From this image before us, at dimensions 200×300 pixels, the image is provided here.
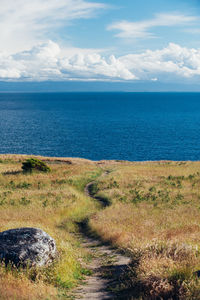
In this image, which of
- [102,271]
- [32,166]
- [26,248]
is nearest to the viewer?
[26,248]

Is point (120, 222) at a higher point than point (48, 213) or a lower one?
higher

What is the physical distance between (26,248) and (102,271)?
131 inches

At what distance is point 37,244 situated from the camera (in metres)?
10.7

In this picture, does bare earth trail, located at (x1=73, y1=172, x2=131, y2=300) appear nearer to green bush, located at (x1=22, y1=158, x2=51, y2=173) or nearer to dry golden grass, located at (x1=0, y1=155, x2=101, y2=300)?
dry golden grass, located at (x1=0, y1=155, x2=101, y2=300)

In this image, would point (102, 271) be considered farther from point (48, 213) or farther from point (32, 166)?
point (32, 166)

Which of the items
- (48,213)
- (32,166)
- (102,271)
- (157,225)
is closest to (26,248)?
(102,271)

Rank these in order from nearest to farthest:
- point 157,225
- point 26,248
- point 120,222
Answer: point 26,248 < point 157,225 < point 120,222

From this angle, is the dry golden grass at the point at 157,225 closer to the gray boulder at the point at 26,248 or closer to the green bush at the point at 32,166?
the gray boulder at the point at 26,248

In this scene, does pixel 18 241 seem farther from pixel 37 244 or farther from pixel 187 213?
pixel 187 213

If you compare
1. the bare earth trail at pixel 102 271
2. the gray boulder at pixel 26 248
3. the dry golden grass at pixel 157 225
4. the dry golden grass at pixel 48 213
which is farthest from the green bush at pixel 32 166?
the gray boulder at pixel 26 248

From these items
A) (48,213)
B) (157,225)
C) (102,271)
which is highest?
(102,271)

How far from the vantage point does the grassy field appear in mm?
Answer: 8766

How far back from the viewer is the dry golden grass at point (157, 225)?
8648mm

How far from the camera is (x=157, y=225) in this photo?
19.2 m
